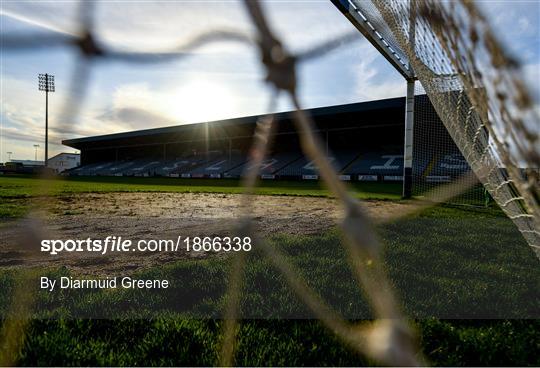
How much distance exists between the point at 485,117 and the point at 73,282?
2.13 meters

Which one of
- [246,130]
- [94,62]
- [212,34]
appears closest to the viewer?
[94,62]

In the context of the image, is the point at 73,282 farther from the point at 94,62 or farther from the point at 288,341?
the point at 94,62

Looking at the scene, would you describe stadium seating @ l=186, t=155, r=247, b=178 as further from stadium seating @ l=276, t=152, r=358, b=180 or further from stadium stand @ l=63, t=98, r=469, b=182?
stadium seating @ l=276, t=152, r=358, b=180

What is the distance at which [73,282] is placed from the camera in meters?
1.89

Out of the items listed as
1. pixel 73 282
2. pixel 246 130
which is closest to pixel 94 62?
pixel 73 282

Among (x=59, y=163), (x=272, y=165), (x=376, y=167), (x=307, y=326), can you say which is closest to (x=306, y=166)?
(x=272, y=165)
